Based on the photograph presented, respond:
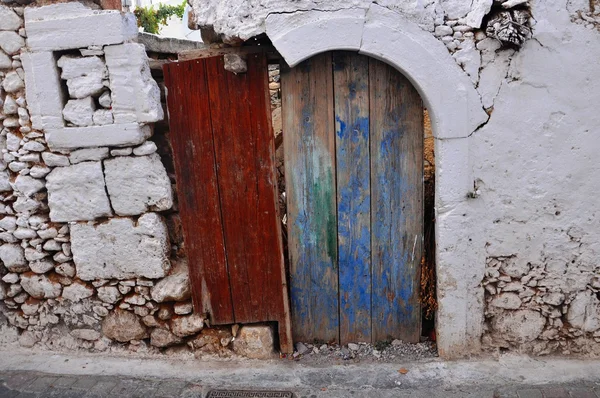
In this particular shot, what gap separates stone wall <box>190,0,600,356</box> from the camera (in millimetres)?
2727

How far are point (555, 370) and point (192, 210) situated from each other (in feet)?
8.27

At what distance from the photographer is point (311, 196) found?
10.5 feet

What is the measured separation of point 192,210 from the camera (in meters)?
3.21

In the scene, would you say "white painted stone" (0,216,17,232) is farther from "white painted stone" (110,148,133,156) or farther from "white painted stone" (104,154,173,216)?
"white painted stone" (110,148,133,156)

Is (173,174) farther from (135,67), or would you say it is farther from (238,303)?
(238,303)

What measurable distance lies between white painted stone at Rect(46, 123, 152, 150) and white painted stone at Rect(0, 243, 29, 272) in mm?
805

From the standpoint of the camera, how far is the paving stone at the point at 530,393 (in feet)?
9.12

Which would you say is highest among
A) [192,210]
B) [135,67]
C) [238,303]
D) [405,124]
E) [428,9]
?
[428,9]

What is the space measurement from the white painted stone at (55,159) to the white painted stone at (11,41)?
672mm

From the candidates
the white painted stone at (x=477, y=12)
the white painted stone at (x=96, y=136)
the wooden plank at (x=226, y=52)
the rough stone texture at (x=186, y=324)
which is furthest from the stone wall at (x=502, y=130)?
the rough stone texture at (x=186, y=324)

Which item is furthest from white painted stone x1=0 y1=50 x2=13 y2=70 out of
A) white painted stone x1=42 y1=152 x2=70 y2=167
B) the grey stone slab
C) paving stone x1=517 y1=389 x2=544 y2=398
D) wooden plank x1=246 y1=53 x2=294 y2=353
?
the grey stone slab

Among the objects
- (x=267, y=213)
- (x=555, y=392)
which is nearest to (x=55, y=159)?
(x=267, y=213)

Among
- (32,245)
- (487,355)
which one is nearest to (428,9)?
(487,355)

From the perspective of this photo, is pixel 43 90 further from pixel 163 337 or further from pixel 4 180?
pixel 163 337
